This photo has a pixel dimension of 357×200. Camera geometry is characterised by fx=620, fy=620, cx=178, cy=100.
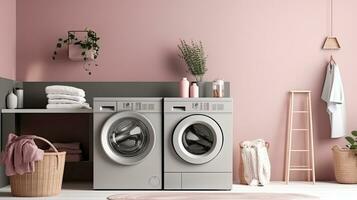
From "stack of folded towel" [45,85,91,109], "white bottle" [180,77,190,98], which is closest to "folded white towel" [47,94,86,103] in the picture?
"stack of folded towel" [45,85,91,109]

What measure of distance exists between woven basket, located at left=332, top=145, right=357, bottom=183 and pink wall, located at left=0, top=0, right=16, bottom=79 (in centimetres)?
363

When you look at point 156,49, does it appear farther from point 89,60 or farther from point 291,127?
point 291,127

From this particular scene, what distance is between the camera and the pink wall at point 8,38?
638cm

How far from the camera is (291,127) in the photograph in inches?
272

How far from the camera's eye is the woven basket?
6.63m

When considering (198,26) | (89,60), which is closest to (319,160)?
(198,26)

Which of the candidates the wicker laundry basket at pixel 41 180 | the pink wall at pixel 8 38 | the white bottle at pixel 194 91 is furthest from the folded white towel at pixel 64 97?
the white bottle at pixel 194 91

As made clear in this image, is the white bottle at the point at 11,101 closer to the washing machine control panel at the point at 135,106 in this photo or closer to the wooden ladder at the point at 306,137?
the washing machine control panel at the point at 135,106

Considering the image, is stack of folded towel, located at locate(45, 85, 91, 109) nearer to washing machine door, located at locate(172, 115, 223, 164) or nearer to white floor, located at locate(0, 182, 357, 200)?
white floor, located at locate(0, 182, 357, 200)

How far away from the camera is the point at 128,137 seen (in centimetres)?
609

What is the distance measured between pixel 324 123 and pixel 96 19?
281 centimetres

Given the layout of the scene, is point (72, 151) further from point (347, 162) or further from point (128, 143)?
point (347, 162)

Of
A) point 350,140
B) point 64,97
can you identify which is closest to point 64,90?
point 64,97

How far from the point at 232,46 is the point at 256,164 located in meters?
1.36
